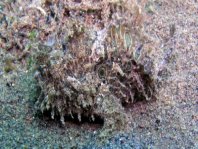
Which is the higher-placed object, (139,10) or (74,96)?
(139,10)

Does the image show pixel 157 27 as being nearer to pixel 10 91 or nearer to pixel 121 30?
pixel 121 30

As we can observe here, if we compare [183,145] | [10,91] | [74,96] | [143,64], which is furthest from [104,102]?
[10,91]

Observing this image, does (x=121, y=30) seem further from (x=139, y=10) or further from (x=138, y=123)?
(x=138, y=123)

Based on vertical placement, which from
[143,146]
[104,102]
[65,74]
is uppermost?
[65,74]

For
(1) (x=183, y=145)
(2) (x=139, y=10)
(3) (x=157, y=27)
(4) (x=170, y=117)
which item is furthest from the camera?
(3) (x=157, y=27)

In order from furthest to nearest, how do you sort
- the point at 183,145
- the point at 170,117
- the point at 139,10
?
the point at 139,10 < the point at 170,117 < the point at 183,145

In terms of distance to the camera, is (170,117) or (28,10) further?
(28,10)
